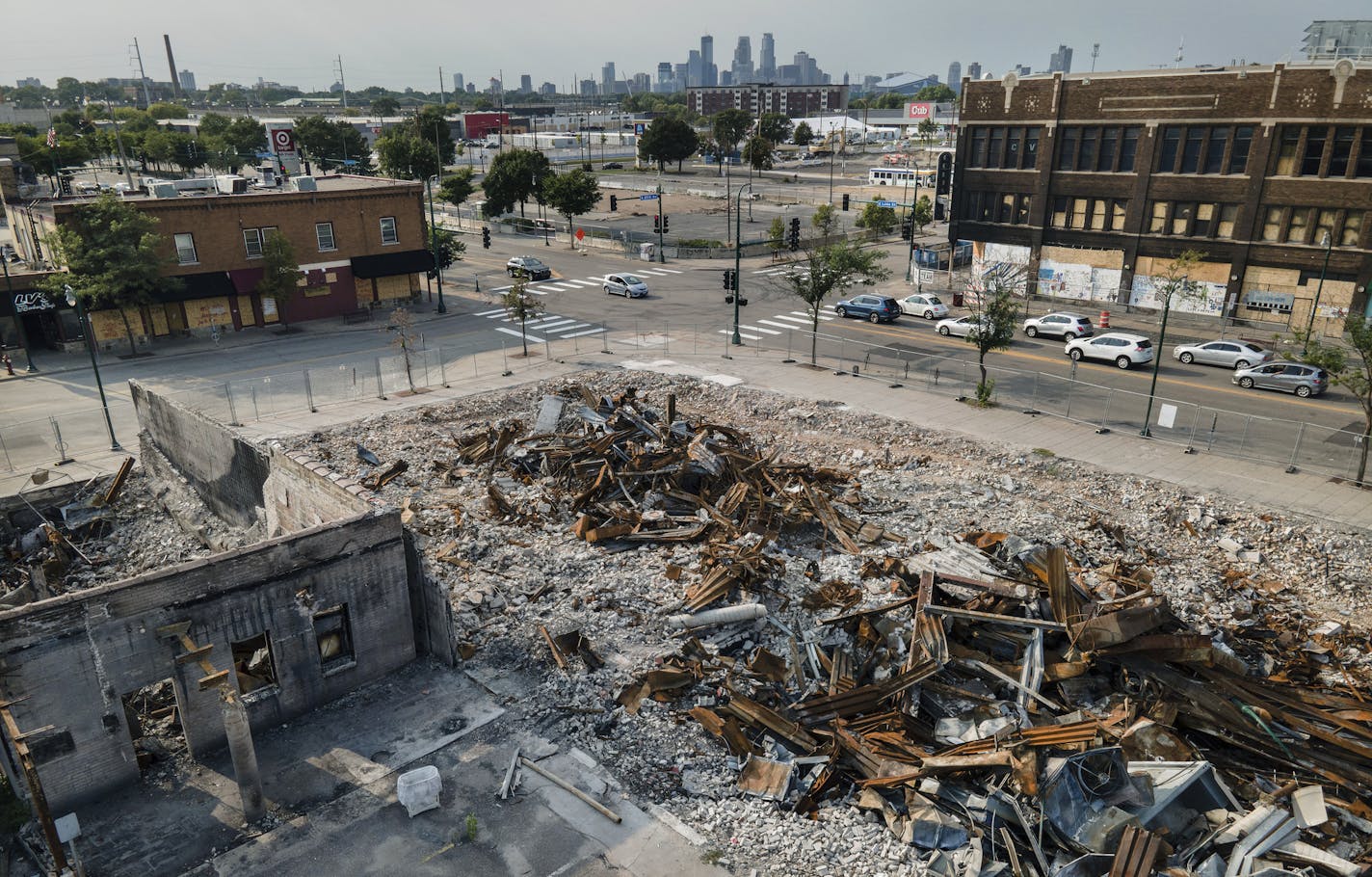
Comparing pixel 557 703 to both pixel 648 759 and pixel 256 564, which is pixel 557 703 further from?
pixel 256 564

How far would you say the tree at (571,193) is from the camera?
234ft

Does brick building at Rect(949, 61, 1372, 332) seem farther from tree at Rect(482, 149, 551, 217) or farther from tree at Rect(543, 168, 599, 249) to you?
tree at Rect(482, 149, 551, 217)

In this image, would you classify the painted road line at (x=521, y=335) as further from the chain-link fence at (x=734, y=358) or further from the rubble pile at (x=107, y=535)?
the rubble pile at (x=107, y=535)

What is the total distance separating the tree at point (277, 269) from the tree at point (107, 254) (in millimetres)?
4627

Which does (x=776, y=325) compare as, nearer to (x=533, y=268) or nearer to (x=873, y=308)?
(x=873, y=308)

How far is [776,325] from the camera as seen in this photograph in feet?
154

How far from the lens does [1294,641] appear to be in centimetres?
1742

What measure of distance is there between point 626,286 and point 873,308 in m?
15.1

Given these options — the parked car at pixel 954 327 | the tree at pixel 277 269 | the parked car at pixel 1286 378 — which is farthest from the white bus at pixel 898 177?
the tree at pixel 277 269

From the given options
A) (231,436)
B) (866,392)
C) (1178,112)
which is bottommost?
(866,392)

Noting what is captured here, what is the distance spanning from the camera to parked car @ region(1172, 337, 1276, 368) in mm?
37219

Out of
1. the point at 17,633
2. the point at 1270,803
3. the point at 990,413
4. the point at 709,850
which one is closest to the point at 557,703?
the point at 709,850

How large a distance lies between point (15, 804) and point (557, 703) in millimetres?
7719

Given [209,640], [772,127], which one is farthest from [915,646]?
[772,127]
